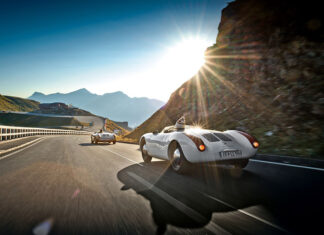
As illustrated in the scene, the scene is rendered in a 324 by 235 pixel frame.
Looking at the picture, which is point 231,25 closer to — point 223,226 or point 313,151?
point 313,151

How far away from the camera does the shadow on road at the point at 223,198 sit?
254cm

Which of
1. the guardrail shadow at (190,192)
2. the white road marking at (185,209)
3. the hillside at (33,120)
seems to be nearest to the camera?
the white road marking at (185,209)

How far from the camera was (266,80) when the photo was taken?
14.3m

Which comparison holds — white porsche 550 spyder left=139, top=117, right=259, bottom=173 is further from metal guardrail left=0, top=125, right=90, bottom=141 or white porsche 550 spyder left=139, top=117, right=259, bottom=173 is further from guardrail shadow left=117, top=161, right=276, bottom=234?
metal guardrail left=0, top=125, right=90, bottom=141

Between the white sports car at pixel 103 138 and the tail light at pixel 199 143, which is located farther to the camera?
the white sports car at pixel 103 138

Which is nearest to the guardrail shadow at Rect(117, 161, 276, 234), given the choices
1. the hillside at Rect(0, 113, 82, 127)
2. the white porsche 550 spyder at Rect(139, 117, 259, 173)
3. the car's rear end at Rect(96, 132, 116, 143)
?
the white porsche 550 spyder at Rect(139, 117, 259, 173)

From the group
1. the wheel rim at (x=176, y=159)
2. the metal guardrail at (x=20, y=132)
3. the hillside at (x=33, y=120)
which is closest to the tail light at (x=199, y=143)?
the wheel rim at (x=176, y=159)

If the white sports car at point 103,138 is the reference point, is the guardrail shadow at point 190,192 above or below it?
below

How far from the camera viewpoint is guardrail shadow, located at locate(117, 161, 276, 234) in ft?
9.05

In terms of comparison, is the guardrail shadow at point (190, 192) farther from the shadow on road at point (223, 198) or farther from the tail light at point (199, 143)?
the tail light at point (199, 143)

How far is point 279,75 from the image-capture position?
44.3 ft

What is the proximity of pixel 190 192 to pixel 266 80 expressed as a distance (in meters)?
12.7

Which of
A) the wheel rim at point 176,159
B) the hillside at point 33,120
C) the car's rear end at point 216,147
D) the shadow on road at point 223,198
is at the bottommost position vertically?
the shadow on road at point 223,198

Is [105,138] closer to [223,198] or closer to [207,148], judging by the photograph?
[207,148]
